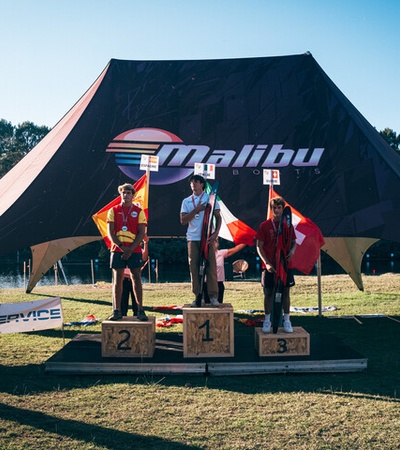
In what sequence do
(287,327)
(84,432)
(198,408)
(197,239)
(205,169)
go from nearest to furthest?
(84,432) → (198,408) → (287,327) → (197,239) → (205,169)

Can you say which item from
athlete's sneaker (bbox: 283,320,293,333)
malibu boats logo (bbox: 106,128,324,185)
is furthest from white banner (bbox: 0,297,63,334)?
malibu boats logo (bbox: 106,128,324,185)

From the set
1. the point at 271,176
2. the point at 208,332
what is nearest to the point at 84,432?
the point at 208,332

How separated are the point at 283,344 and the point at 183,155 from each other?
385 centimetres

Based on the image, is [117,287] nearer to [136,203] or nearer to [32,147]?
[136,203]

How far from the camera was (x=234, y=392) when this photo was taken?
444cm

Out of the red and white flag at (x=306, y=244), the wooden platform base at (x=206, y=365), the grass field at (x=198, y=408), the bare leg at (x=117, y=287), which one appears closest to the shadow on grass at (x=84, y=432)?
the grass field at (x=198, y=408)

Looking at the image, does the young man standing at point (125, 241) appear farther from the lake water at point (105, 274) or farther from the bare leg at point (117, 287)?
the lake water at point (105, 274)

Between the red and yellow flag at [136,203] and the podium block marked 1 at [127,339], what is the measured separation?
2081 mm

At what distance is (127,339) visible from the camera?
17.7ft

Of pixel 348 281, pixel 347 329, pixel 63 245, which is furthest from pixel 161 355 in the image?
pixel 348 281

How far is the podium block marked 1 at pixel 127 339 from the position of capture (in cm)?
537

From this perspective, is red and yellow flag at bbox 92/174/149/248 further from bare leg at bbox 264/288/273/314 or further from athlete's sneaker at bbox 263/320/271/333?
athlete's sneaker at bbox 263/320/271/333

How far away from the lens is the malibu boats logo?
7.98m

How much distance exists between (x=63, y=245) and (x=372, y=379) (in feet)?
24.0
